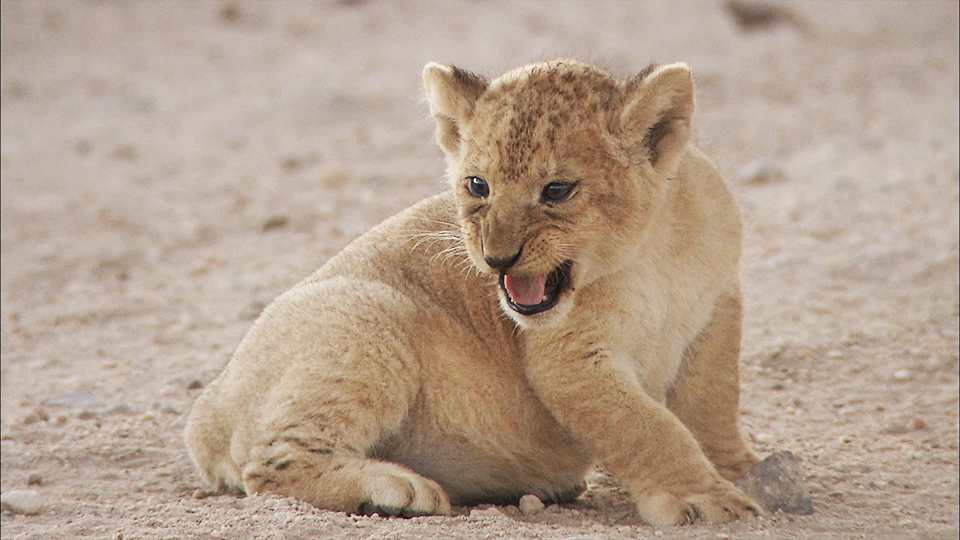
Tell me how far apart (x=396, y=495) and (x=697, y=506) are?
4.04 feet

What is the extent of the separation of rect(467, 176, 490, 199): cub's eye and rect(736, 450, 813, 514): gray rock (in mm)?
1699

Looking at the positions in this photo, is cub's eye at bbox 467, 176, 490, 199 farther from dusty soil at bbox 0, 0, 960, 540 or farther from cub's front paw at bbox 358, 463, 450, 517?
cub's front paw at bbox 358, 463, 450, 517

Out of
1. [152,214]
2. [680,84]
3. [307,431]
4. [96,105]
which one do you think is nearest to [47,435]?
[307,431]

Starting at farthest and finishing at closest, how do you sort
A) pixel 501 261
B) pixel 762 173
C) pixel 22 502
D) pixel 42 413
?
pixel 762 173 < pixel 42 413 < pixel 22 502 < pixel 501 261

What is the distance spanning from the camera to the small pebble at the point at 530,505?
526 centimetres

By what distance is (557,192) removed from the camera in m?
4.70

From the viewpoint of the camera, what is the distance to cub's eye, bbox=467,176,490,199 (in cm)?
483

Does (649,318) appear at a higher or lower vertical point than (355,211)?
lower

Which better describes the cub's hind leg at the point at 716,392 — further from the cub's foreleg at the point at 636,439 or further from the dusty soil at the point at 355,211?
the cub's foreleg at the point at 636,439

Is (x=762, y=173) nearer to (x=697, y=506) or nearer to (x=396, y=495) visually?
(x=697, y=506)

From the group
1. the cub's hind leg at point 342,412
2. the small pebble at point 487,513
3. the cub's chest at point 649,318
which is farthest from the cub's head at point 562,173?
the small pebble at point 487,513

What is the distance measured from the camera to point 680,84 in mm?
4824

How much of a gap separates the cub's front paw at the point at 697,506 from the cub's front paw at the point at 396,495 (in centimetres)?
87

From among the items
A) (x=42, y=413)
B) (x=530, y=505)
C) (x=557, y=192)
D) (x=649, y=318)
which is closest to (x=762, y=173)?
(x=649, y=318)
